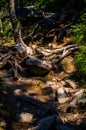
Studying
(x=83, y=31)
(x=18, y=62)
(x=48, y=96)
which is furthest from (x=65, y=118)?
(x=83, y=31)

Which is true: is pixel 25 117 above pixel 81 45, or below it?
below

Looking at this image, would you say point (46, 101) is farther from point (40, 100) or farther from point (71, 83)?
point (71, 83)

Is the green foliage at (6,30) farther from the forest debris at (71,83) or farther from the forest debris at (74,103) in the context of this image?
the forest debris at (74,103)

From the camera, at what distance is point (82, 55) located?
12203 mm

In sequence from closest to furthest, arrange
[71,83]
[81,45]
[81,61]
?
[71,83]
[81,61]
[81,45]

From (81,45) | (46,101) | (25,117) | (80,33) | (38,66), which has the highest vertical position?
(80,33)

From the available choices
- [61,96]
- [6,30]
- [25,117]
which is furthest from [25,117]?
[6,30]

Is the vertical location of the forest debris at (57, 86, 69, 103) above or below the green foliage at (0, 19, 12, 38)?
below

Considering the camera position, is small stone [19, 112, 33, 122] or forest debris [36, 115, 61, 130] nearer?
forest debris [36, 115, 61, 130]

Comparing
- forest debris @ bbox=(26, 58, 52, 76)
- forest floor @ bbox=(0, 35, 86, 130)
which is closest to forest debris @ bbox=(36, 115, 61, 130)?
forest floor @ bbox=(0, 35, 86, 130)

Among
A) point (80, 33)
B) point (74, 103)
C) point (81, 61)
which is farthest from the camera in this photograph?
point (80, 33)

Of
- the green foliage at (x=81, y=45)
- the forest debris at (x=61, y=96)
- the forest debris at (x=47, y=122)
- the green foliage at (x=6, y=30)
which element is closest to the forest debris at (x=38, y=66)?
the green foliage at (x=81, y=45)

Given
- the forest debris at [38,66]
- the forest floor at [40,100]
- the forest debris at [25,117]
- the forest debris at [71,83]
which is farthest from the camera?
the forest debris at [38,66]

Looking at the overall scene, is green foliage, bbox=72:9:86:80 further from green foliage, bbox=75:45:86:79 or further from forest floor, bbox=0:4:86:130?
forest floor, bbox=0:4:86:130
